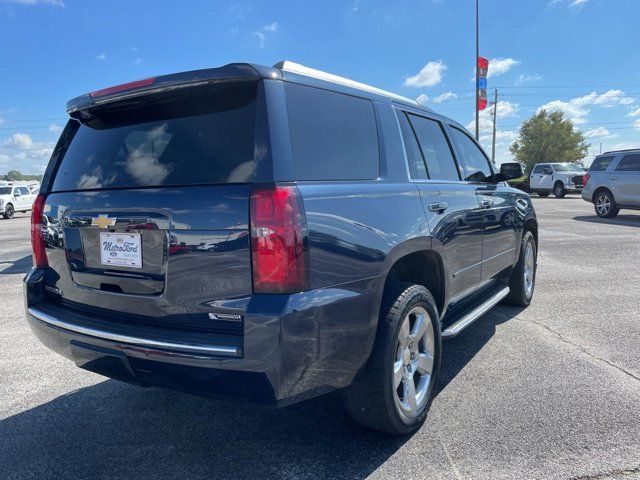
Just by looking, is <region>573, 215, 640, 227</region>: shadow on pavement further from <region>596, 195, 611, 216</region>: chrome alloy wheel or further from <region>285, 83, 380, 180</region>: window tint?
<region>285, 83, 380, 180</region>: window tint

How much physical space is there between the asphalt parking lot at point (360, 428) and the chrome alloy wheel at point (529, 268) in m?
0.90

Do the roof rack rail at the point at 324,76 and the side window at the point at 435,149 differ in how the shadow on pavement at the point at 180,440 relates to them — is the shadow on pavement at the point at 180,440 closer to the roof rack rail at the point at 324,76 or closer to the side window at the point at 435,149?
the side window at the point at 435,149

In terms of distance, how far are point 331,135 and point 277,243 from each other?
2.38ft

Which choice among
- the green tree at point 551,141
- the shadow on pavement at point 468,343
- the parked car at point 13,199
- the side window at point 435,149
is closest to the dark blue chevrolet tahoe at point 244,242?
the side window at point 435,149

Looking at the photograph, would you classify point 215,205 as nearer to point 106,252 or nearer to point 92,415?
point 106,252

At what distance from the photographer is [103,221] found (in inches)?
94.3

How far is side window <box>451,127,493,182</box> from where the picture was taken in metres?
4.10

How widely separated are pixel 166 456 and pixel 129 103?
1.87 m

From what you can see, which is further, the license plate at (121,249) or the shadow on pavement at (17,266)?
the shadow on pavement at (17,266)

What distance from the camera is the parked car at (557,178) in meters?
A: 25.9

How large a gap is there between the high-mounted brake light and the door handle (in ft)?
5.71

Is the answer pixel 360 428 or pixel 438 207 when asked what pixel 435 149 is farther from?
pixel 360 428

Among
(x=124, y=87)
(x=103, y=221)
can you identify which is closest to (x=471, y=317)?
(x=103, y=221)

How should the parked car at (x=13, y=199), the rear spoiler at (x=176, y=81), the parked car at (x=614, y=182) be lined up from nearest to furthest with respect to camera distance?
the rear spoiler at (x=176, y=81), the parked car at (x=614, y=182), the parked car at (x=13, y=199)
